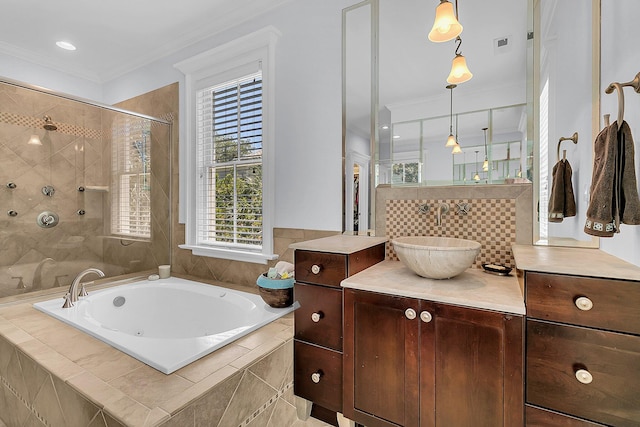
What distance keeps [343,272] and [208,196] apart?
6.04ft

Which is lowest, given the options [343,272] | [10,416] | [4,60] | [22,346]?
[10,416]

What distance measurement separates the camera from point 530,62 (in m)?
1.52

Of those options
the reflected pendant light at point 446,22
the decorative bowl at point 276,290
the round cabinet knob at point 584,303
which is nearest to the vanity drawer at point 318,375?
the decorative bowl at point 276,290

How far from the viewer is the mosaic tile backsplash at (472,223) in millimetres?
1564

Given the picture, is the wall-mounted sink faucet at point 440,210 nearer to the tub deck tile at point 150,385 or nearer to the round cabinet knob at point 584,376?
the round cabinet knob at point 584,376

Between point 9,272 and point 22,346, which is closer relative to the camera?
point 22,346

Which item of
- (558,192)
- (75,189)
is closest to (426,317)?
(558,192)

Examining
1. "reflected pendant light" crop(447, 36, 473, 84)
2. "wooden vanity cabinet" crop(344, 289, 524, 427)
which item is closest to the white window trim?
"wooden vanity cabinet" crop(344, 289, 524, 427)

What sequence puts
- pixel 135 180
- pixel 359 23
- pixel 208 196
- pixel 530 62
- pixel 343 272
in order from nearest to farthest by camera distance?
pixel 343 272, pixel 530 62, pixel 359 23, pixel 208 196, pixel 135 180

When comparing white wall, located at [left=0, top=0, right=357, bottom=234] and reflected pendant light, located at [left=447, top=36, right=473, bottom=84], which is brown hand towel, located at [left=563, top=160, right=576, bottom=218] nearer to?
reflected pendant light, located at [left=447, top=36, right=473, bottom=84]

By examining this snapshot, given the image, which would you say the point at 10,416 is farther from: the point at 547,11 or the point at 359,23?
the point at 547,11

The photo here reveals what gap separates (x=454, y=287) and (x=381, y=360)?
1.45 feet

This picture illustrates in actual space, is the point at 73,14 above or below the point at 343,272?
above

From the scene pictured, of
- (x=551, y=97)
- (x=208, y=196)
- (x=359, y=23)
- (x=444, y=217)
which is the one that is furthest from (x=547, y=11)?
(x=208, y=196)
